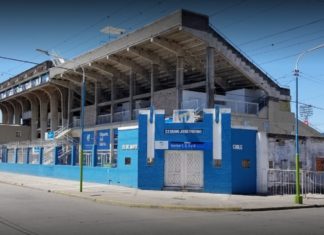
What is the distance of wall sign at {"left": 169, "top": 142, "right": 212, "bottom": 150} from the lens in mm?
27453

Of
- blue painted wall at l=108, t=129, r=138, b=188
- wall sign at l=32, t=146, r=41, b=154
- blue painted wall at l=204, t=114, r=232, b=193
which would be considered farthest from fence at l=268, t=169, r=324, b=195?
wall sign at l=32, t=146, r=41, b=154

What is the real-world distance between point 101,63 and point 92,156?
57.7 ft

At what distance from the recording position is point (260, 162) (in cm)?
2781

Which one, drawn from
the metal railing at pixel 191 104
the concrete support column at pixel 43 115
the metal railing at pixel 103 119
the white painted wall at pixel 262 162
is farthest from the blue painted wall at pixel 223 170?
the concrete support column at pixel 43 115

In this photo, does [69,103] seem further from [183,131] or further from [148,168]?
[183,131]

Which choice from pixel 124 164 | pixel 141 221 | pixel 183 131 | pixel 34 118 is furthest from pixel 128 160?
pixel 34 118

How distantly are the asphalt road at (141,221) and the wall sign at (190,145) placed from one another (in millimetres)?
9167

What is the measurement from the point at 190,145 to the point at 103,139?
81.2ft

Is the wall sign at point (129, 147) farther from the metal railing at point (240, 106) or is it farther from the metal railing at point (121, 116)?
the metal railing at point (121, 116)

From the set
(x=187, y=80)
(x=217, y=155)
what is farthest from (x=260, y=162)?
(x=187, y=80)

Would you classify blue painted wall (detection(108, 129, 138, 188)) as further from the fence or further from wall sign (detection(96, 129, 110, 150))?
wall sign (detection(96, 129, 110, 150))

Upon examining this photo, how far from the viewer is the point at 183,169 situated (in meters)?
27.8

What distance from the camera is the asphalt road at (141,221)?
12.4 m

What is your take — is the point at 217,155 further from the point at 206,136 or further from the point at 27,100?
the point at 27,100
